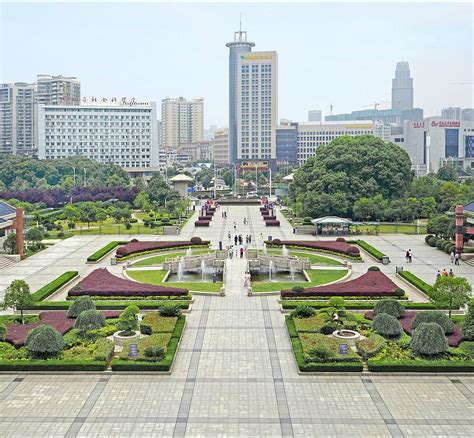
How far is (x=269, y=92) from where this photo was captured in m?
163

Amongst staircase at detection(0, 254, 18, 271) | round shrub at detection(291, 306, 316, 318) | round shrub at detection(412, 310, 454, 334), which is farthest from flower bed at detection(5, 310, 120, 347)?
staircase at detection(0, 254, 18, 271)

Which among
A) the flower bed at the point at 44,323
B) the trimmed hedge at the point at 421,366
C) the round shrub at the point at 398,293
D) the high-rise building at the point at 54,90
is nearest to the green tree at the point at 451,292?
the round shrub at the point at 398,293

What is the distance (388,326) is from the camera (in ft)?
79.4

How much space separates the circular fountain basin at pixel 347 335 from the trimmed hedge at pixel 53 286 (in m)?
13.3

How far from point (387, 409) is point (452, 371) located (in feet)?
12.7

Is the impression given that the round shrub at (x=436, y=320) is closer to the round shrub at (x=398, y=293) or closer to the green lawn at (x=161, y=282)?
the round shrub at (x=398, y=293)

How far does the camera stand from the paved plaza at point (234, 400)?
55.3ft

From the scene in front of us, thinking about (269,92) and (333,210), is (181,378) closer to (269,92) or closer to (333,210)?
(333,210)

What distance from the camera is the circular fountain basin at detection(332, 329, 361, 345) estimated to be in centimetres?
2385

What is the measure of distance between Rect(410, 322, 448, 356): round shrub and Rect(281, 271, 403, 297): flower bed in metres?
8.74

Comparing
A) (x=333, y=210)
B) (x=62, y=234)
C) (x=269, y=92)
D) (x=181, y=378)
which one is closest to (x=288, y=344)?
(x=181, y=378)

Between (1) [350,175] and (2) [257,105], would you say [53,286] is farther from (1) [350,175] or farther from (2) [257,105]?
(2) [257,105]

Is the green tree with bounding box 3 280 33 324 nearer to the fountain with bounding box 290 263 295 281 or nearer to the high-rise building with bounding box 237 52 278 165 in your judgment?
the fountain with bounding box 290 263 295 281

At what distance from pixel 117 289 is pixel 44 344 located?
9.82 m
